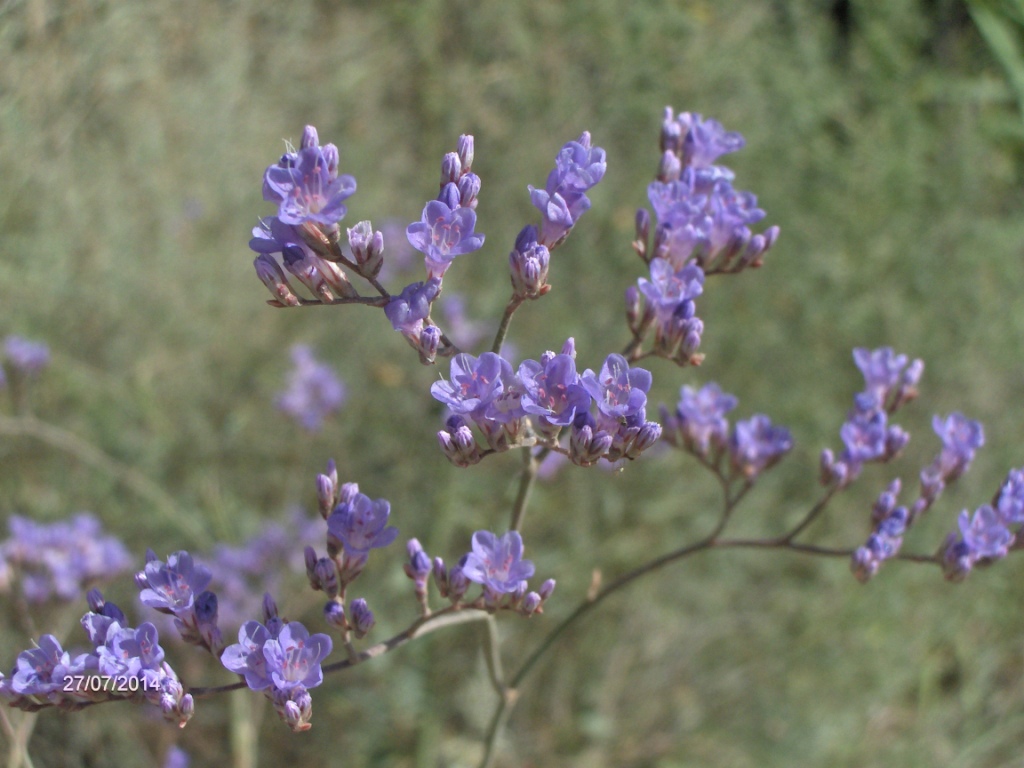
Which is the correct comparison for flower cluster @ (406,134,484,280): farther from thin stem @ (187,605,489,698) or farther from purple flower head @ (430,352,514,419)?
thin stem @ (187,605,489,698)

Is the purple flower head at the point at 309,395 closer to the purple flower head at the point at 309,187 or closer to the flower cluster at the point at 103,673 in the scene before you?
the flower cluster at the point at 103,673

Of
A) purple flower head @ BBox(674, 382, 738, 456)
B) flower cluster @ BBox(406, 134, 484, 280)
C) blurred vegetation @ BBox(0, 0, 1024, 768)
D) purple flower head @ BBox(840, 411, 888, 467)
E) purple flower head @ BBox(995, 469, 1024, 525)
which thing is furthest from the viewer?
blurred vegetation @ BBox(0, 0, 1024, 768)

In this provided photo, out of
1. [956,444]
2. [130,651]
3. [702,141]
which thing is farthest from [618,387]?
[956,444]

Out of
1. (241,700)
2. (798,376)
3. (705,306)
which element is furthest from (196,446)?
(798,376)

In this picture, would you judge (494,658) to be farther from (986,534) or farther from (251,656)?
(986,534)

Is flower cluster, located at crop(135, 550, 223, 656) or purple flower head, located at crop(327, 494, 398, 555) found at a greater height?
purple flower head, located at crop(327, 494, 398, 555)

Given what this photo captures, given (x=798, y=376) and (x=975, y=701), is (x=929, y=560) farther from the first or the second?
(x=798, y=376)

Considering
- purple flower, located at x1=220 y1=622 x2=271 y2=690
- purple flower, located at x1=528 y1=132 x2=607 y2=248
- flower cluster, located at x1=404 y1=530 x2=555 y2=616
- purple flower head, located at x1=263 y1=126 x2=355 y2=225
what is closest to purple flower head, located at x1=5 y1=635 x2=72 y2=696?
purple flower, located at x1=220 y1=622 x2=271 y2=690
